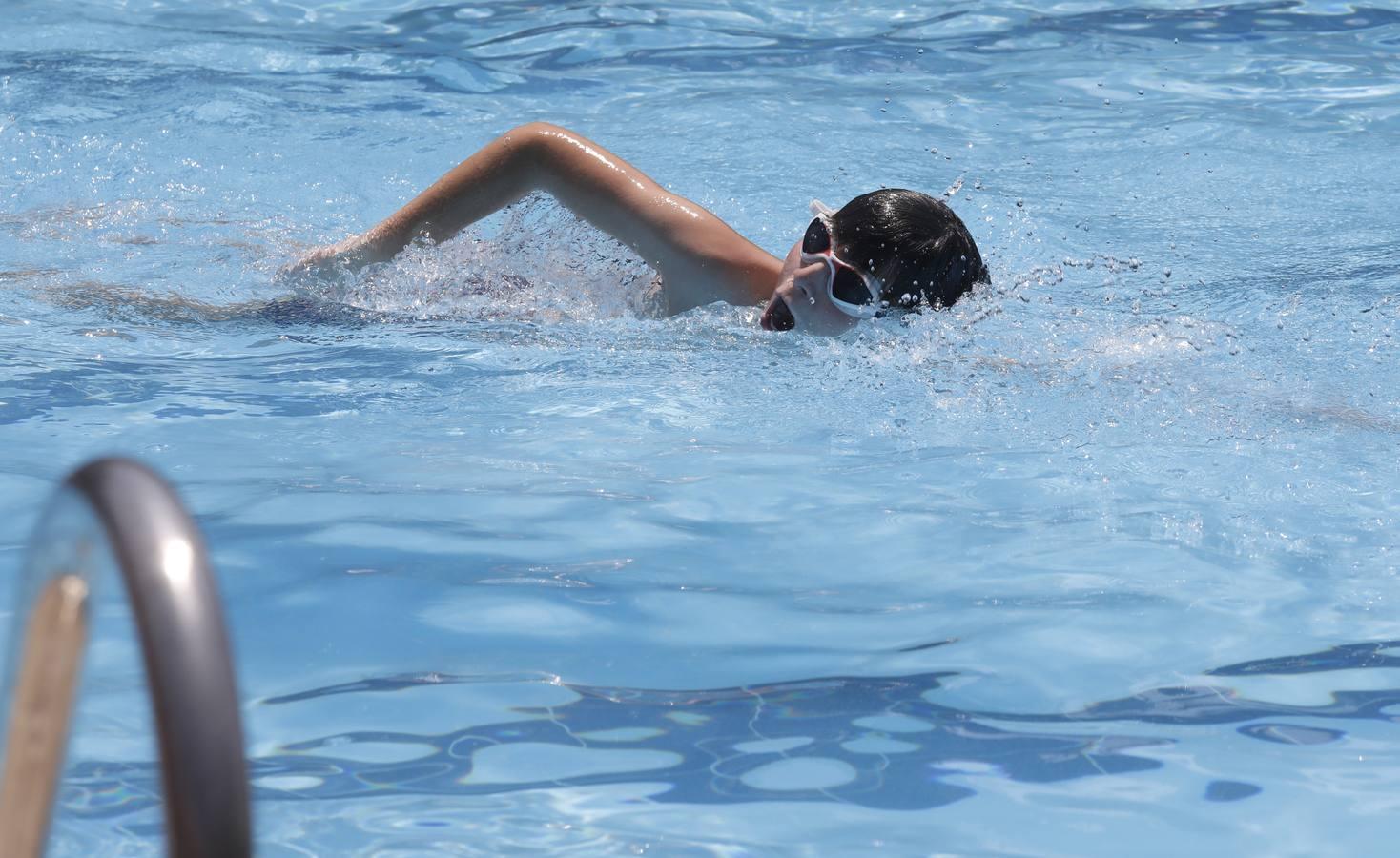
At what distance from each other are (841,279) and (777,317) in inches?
10.6

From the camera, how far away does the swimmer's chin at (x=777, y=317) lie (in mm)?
3980

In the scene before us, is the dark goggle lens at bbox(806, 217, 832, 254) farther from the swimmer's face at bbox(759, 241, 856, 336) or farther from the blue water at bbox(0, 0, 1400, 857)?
the blue water at bbox(0, 0, 1400, 857)

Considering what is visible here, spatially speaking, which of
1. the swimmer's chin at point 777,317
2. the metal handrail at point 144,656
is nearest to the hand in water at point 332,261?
the swimmer's chin at point 777,317

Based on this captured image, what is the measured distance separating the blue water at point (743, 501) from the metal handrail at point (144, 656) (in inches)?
8.9

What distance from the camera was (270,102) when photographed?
7.40m

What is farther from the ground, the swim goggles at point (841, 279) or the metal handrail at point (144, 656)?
the metal handrail at point (144, 656)

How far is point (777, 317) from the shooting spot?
4023 mm

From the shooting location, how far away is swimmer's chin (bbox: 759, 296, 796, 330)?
398 centimetres

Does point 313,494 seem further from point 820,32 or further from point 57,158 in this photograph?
point 820,32

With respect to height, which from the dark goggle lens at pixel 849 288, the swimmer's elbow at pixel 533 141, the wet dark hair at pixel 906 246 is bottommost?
the dark goggle lens at pixel 849 288

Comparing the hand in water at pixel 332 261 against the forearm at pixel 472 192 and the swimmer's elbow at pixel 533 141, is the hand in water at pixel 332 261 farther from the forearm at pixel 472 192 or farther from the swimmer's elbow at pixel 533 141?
the swimmer's elbow at pixel 533 141

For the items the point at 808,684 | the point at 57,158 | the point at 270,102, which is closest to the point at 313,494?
the point at 808,684

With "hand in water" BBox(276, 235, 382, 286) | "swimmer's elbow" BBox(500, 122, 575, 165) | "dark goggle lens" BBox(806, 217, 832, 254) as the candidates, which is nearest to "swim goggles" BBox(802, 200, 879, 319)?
"dark goggle lens" BBox(806, 217, 832, 254)

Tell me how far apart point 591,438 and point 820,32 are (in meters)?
5.77
